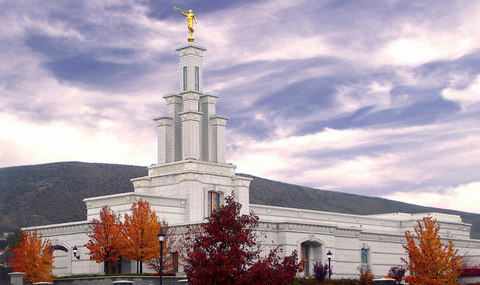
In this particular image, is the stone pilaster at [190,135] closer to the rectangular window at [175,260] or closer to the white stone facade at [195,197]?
the white stone facade at [195,197]

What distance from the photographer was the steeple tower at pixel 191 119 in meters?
73.0

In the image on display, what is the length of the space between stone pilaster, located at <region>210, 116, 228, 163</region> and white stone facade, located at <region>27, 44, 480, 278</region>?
87 mm

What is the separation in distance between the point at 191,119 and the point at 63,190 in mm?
99152

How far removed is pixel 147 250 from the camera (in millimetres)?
57844

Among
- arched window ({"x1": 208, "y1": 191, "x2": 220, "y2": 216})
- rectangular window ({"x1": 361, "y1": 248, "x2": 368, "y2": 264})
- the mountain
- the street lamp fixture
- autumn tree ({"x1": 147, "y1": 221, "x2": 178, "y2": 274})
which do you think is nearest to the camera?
autumn tree ({"x1": 147, "y1": 221, "x2": 178, "y2": 274})

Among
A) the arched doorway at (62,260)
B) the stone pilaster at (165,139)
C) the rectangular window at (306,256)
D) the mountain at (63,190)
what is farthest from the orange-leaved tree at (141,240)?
the mountain at (63,190)

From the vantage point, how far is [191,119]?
72.3m

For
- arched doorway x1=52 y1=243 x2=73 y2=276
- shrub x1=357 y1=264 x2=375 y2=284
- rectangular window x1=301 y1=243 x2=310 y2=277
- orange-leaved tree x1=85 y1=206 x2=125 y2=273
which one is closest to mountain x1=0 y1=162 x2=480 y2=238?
arched doorway x1=52 y1=243 x2=73 y2=276

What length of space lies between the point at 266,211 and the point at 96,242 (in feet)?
72.7

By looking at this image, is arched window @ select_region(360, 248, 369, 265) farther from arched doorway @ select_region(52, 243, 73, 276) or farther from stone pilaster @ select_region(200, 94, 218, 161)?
arched doorway @ select_region(52, 243, 73, 276)

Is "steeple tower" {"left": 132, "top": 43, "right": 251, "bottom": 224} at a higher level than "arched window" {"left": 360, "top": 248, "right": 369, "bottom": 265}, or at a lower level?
higher

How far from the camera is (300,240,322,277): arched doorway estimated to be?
67.2m

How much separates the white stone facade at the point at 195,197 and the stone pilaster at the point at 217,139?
0.29 ft

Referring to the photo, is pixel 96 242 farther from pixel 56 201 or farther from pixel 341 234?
pixel 56 201
